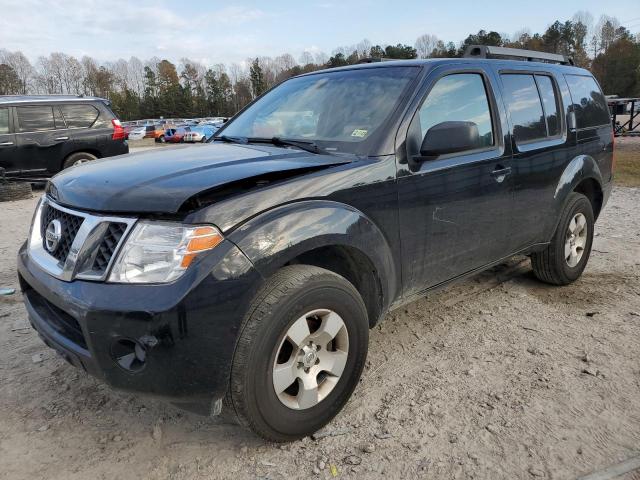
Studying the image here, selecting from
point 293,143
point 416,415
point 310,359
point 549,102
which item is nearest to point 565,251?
point 549,102

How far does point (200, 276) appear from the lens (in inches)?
78.3

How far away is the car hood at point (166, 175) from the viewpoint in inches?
83.4

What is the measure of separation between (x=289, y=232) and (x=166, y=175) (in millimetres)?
635

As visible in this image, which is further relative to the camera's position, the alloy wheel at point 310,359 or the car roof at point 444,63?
the car roof at point 444,63

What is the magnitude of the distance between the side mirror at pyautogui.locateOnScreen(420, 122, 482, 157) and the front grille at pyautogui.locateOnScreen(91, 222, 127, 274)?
1.65 meters

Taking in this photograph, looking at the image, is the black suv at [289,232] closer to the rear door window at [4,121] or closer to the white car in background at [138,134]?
the rear door window at [4,121]

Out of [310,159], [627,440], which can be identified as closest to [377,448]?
[627,440]

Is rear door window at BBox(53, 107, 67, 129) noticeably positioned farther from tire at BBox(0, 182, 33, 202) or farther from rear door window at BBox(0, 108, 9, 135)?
tire at BBox(0, 182, 33, 202)

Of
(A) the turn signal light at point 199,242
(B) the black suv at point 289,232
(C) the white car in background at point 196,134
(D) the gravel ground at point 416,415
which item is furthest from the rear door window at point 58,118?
(C) the white car in background at point 196,134

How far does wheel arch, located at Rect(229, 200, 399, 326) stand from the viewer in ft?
7.03

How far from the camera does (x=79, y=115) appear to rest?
35.2 feet

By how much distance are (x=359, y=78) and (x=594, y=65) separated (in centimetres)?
7985

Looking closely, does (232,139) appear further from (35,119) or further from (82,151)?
(35,119)

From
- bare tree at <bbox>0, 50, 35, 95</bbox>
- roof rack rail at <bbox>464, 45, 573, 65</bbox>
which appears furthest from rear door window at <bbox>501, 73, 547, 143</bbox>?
bare tree at <bbox>0, 50, 35, 95</bbox>
